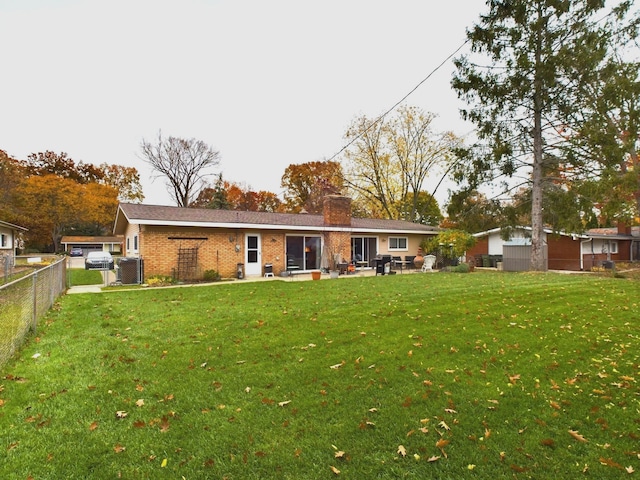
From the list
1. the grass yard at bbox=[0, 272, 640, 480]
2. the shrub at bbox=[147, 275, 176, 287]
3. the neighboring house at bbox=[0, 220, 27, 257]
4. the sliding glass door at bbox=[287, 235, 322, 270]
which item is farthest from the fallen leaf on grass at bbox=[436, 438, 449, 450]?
the neighboring house at bbox=[0, 220, 27, 257]

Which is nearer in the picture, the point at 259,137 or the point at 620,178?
the point at 620,178

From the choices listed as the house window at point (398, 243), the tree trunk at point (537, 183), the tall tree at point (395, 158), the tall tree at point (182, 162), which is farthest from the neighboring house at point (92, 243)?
the tree trunk at point (537, 183)

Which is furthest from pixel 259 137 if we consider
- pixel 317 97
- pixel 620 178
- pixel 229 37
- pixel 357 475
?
pixel 357 475

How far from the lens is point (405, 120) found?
3319 centimetres

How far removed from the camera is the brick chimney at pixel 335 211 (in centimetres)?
1954

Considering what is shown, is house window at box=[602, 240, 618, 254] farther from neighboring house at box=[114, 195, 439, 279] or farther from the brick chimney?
the brick chimney

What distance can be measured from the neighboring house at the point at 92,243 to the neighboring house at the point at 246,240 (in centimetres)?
2441

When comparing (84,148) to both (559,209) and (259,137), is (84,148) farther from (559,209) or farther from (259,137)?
(559,209)

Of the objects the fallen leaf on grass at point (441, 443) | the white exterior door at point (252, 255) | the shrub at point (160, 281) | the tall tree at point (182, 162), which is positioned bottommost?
the fallen leaf on grass at point (441, 443)

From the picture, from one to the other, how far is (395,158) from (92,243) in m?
36.1

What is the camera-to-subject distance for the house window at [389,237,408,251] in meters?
22.6

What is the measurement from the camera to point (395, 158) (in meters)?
34.2

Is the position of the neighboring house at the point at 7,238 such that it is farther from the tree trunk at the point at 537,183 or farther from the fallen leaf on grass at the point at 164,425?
the tree trunk at the point at 537,183

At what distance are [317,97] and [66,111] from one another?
11386 mm
